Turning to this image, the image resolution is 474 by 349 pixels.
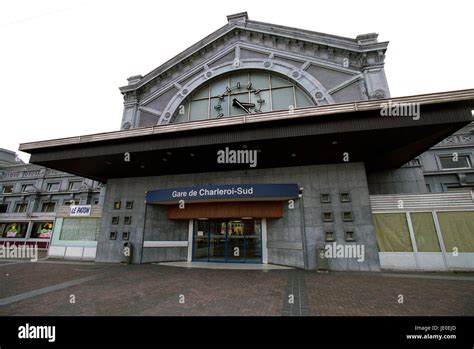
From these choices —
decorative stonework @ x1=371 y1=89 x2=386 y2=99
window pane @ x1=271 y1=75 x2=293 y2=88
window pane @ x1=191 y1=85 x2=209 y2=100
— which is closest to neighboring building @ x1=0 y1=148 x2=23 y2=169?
window pane @ x1=191 y1=85 x2=209 y2=100

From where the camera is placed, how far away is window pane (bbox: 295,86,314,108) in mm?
15670

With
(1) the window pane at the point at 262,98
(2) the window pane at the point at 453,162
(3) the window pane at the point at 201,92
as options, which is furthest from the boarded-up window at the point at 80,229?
(2) the window pane at the point at 453,162

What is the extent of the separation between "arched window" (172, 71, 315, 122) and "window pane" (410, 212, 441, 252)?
32.0 ft

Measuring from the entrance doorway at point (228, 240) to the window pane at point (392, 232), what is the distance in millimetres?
6953

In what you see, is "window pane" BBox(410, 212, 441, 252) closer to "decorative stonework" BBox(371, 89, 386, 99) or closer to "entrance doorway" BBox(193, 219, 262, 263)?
"decorative stonework" BBox(371, 89, 386, 99)

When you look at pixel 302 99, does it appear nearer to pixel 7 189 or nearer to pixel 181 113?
pixel 181 113

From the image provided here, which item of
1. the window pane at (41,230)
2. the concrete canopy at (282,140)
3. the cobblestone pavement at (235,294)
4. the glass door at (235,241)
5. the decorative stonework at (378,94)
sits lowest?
the cobblestone pavement at (235,294)

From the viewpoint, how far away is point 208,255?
14484 millimetres

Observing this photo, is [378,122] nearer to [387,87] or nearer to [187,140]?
[387,87]

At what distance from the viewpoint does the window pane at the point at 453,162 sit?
20997 millimetres

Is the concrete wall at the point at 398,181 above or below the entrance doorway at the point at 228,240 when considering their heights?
above

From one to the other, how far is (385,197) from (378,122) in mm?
5482

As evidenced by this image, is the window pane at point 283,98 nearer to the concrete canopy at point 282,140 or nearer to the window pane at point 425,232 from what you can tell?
the concrete canopy at point 282,140
